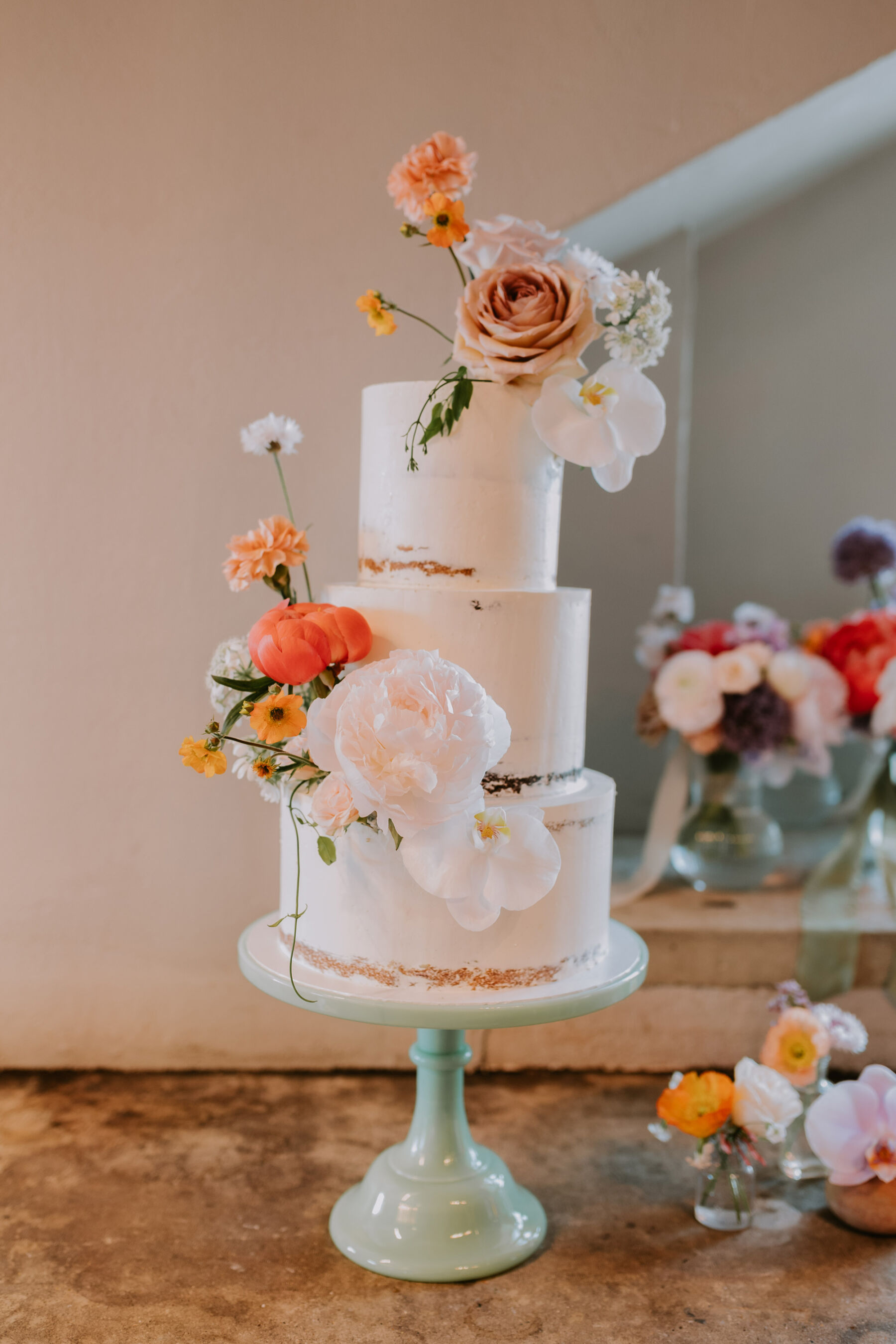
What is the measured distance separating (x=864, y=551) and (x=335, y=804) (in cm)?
163

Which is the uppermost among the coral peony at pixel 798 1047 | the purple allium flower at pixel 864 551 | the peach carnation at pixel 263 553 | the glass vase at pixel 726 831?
the purple allium flower at pixel 864 551

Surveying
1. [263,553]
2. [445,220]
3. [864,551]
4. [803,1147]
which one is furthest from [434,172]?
[803,1147]

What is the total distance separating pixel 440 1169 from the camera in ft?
5.69

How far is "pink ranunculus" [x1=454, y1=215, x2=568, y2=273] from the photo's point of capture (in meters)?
1.54

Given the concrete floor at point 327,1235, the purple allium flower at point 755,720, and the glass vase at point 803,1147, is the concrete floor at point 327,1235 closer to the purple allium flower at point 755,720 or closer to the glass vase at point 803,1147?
the glass vase at point 803,1147

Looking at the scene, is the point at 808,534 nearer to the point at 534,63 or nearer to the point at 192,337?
the point at 534,63

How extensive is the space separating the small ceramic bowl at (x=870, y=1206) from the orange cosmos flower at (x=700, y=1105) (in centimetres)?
26

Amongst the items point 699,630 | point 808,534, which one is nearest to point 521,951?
point 699,630

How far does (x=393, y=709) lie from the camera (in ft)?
4.26

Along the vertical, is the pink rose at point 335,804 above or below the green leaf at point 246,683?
below

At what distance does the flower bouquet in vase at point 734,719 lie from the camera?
Answer: 2.33m

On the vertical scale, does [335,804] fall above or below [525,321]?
below

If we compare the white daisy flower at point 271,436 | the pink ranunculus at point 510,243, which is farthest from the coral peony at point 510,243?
the white daisy flower at point 271,436

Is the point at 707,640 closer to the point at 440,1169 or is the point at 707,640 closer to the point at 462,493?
the point at 462,493
